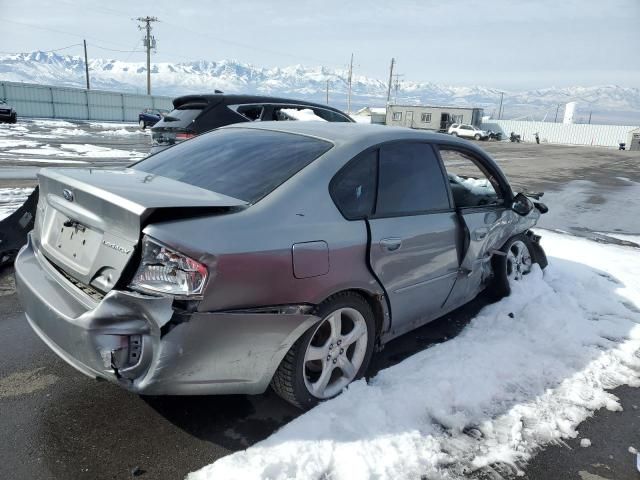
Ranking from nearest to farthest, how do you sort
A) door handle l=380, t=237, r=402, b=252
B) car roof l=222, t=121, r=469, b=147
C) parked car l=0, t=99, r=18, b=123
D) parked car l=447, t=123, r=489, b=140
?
door handle l=380, t=237, r=402, b=252, car roof l=222, t=121, r=469, b=147, parked car l=0, t=99, r=18, b=123, parked car l=447, t=123, r=489, b=140

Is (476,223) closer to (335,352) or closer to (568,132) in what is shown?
(335,352)

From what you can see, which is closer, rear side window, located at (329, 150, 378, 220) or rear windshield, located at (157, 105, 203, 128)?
rear side window, located at (329, 150, 378, 220)

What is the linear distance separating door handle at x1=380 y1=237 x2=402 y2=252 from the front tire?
330mm

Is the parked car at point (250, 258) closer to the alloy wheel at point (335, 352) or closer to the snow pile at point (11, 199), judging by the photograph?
the alloy wheel at point (335, 352)

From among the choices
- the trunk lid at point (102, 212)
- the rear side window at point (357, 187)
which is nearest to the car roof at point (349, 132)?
the rear side window at point (357, 187)

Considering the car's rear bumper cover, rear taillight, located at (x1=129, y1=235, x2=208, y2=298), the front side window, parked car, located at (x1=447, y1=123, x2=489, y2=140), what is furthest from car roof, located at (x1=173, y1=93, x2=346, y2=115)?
parked car, located at (x1=447, y1=123, x2=489, y2=140)

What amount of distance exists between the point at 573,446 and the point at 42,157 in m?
14.1

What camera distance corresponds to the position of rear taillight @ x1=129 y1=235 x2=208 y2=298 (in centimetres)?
208

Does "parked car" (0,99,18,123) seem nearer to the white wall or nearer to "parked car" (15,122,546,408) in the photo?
"parked car" (15,122,546,408)

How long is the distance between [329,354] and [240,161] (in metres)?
1.27

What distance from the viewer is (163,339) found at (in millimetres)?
2055

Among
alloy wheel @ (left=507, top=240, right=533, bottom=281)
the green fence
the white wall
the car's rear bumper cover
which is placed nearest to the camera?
the car's rear bumper cover

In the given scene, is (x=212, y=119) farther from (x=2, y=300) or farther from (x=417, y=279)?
(x=417, y=279)

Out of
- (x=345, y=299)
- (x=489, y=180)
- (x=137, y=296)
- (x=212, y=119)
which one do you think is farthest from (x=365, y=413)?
Answer: (x=212, y=119)
